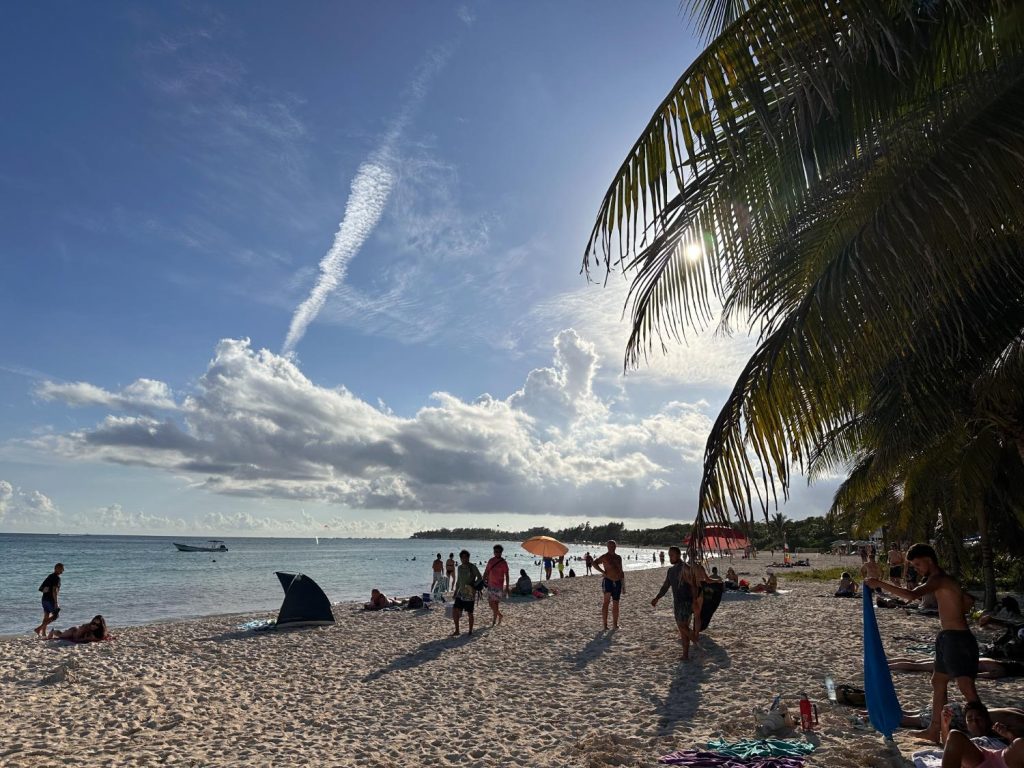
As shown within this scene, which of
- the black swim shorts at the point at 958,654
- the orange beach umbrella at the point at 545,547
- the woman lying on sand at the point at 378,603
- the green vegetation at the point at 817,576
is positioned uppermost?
the orange beach umbrella at the point at 545,547

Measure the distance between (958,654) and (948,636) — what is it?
13cm

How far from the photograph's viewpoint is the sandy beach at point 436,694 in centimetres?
578

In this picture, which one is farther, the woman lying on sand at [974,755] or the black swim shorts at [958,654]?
the black swim shorts at [958,654]

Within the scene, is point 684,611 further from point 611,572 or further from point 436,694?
point 436,694

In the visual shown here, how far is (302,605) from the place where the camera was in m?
14.5

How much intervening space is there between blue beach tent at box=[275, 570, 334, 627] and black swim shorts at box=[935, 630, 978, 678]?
39.5 ft

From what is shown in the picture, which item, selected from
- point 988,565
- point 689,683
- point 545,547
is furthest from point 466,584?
point 988,565

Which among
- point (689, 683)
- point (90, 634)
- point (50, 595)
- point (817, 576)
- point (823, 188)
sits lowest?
point (817, 576)

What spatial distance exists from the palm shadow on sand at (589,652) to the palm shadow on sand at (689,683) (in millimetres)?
1285

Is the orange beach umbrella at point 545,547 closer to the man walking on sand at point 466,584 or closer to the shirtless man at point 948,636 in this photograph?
the man walking on sand at point 466,584

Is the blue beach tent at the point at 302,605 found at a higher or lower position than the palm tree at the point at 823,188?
lower

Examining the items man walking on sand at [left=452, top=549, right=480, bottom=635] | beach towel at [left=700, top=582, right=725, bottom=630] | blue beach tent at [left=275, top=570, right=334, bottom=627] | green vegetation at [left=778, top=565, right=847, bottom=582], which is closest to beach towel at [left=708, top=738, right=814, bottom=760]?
beach towel at [left=700, top=582, right=725, bottom=630]

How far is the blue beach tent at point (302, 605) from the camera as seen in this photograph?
14289 millimetres

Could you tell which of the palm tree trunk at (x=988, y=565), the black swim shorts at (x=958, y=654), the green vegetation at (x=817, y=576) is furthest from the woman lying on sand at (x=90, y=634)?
the green vegetation at (x=817, y=576)
